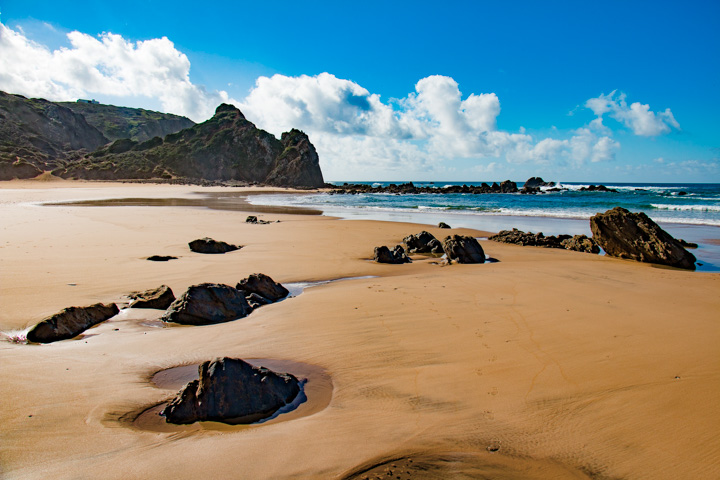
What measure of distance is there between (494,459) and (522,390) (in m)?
1.04

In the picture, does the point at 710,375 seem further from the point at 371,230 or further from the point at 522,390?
the point at 371,230

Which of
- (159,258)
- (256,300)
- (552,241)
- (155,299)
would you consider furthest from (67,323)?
(552,241)

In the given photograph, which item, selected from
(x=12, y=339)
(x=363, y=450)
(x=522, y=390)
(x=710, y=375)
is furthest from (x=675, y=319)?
(x=12, y=339)

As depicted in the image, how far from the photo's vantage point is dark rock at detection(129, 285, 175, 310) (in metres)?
5.45

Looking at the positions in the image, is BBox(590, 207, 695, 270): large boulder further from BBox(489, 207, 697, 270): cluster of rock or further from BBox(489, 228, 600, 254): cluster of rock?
BBox(489, 228, 600, 254): cluster of rock

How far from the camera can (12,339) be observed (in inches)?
162

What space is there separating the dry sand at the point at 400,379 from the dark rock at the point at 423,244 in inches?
160

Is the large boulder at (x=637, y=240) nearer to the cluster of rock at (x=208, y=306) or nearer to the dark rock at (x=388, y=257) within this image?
the dark rock at (x=388, y=257)

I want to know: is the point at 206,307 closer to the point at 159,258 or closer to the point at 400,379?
the point at 400,379

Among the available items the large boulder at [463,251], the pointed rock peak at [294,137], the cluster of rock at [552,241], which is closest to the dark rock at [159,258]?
the large boulder at [463,251]


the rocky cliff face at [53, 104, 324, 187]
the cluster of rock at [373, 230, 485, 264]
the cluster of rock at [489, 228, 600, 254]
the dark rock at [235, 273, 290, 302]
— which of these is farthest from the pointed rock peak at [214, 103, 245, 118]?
the dark rock at [235, 273, 290, 302]

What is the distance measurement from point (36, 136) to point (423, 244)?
11236cm

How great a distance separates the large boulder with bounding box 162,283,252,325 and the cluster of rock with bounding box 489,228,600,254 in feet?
36.8

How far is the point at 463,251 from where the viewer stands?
998 centimetres
